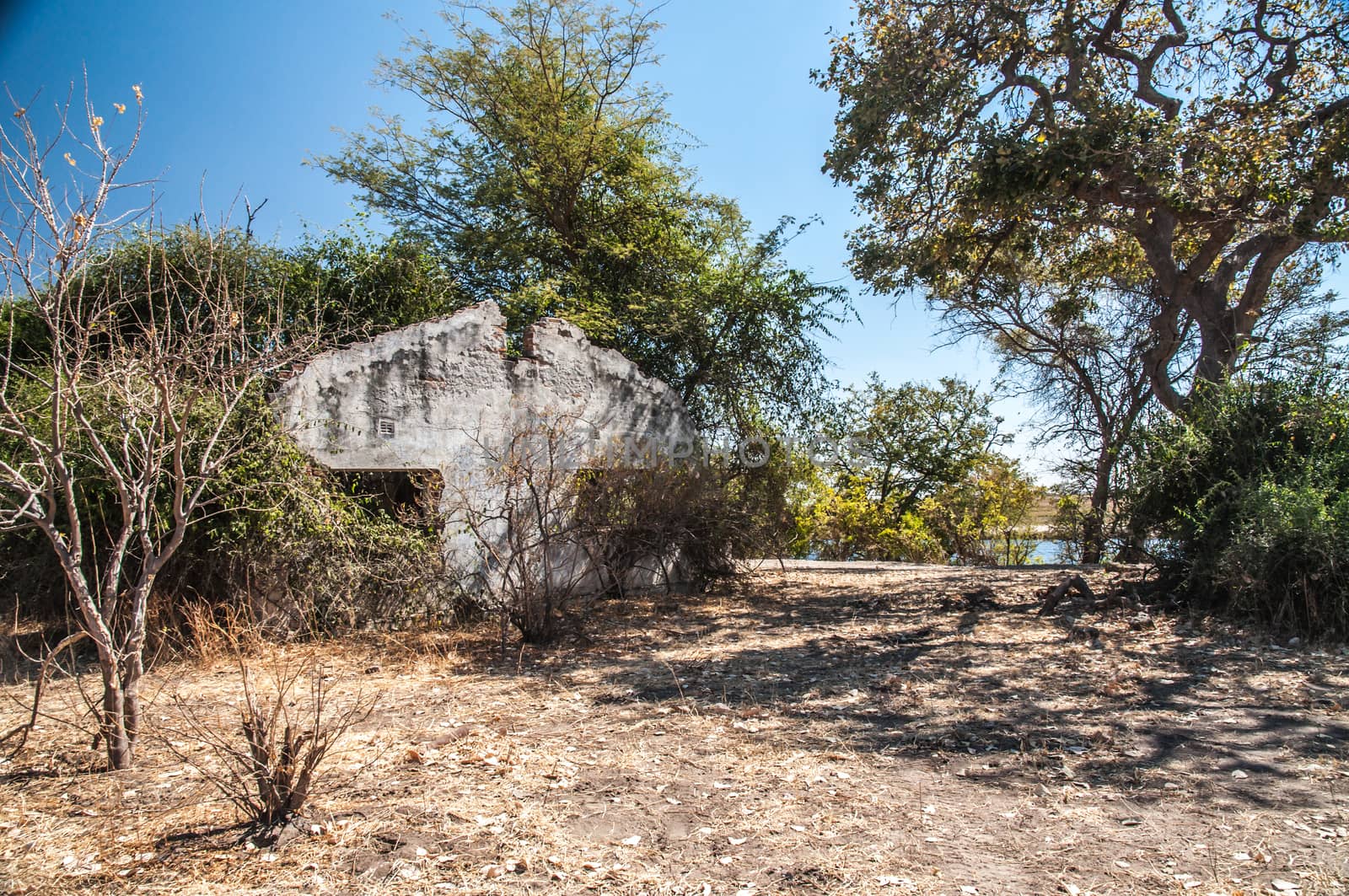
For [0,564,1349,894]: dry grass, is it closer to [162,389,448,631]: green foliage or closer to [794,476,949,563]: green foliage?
[162,389,448,631]: green foliage

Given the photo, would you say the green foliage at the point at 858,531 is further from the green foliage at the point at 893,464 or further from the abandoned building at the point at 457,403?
the abandoned building at the point at 457,403

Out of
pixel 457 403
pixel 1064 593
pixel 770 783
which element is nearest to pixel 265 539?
pixel 457 403

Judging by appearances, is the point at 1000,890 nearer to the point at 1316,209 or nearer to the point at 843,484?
the point at 1316,209

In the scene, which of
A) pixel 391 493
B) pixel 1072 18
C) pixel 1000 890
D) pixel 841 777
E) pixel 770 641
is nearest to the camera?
pixel 1000 890

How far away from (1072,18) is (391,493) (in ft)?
34.7

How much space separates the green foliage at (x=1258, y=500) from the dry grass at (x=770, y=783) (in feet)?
2.12

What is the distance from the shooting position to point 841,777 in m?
4.21

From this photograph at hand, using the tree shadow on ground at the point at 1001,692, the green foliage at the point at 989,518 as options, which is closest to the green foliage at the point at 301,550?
the tree shadow on ground at the point at 1001,692

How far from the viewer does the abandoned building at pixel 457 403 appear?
26.2 ft

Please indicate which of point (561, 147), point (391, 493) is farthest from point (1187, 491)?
point (561, 147)

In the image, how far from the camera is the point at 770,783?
416cm

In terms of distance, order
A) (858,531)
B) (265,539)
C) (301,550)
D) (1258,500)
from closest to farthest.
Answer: (265,539) → (1258,500) → (301,550) → (858,531)

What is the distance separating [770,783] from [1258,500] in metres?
5.95

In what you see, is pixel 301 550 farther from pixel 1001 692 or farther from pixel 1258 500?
pixel 1258 500
